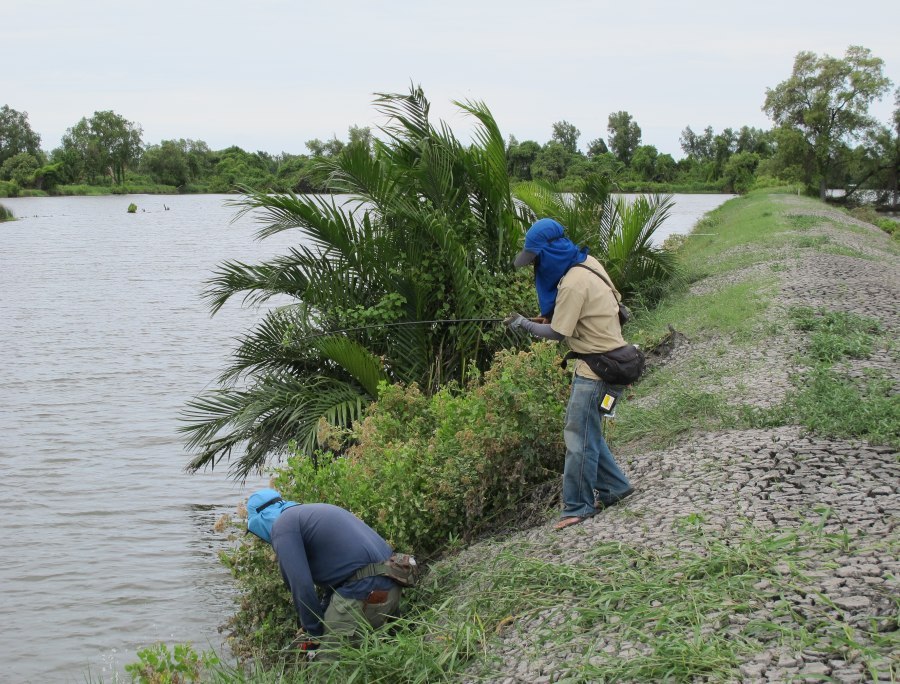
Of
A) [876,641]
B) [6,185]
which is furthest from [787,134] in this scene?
[6,185]

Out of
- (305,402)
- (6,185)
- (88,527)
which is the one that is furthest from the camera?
(6,185)

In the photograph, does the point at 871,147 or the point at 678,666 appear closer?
the point at 678,666

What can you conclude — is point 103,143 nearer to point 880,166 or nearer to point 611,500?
point 880,166

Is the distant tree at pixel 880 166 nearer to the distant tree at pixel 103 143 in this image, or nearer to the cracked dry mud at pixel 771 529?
the cracked dry mud at pixel 771 529

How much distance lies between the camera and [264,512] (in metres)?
5.56

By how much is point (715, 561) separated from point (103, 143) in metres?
137

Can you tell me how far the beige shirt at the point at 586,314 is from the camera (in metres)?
5.48

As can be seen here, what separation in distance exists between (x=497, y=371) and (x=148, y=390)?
38.1 feet

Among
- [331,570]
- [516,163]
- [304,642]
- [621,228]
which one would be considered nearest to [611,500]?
[331,570]

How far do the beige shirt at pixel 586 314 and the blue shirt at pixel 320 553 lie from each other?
1752 mm

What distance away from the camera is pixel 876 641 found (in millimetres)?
3617

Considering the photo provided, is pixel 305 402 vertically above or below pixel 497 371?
below

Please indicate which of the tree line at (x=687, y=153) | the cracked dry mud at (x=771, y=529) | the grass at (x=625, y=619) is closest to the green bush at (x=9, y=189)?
the tree line at (x=687, y=153)

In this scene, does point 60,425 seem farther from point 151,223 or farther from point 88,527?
point 151,223
